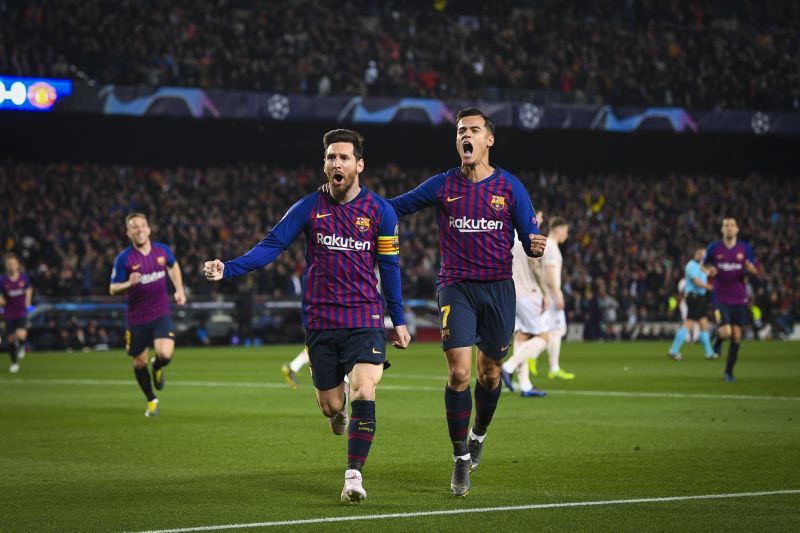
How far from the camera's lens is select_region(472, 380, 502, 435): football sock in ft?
30.7

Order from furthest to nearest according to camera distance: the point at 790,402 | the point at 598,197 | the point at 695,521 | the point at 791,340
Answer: the point at 598,197 → the point at 791,340 → the point at 790,402 → the point at 695,521

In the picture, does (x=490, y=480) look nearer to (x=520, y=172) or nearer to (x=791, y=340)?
(x=791, y=340)

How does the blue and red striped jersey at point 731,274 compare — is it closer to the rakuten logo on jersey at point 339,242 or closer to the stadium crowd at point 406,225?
the rakuten logo on jersey at point 339,242

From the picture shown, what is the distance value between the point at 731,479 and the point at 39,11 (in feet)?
111

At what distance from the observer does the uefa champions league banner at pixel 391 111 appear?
3941 cm

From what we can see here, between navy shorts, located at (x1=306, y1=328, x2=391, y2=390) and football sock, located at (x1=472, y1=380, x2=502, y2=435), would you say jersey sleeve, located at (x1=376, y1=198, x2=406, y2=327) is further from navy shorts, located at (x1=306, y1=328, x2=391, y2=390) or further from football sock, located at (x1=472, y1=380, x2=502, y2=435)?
football sock, located at (x1=472, y1=380, x2=502, y2=435)

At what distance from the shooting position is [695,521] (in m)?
7.32

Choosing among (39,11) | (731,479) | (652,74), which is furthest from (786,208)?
(731,479)

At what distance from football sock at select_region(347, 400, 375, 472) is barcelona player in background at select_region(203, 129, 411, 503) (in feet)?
0.08

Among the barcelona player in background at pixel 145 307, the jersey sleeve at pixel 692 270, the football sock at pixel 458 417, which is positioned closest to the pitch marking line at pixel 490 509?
the football sock at pixel 458 417

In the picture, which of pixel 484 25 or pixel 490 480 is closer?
pixel 490 480

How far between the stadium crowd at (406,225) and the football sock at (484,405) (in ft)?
80.5

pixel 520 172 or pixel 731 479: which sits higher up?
pixel 520 172

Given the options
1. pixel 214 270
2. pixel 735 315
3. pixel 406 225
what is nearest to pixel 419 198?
pixel 214 270
